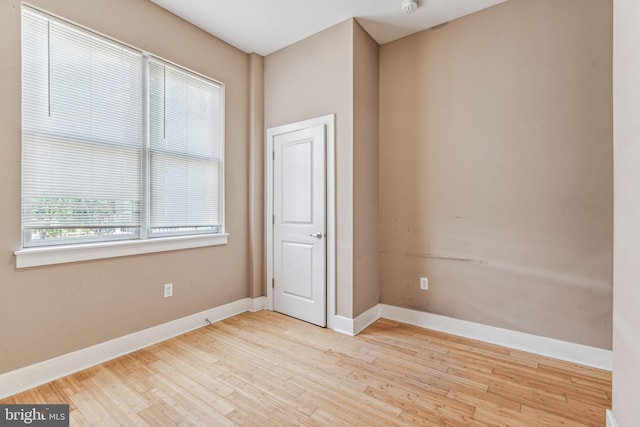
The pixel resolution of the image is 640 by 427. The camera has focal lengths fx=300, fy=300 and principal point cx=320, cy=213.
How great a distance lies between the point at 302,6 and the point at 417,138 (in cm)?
160

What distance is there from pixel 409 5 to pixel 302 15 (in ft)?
3.12

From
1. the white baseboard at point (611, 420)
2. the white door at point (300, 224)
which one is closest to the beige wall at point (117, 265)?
the white door at point (300, 224)

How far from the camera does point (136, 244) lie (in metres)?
2.48

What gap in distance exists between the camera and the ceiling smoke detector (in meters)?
2.56

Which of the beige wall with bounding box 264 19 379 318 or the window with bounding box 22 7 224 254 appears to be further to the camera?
the beige wall with bounding box 264 19 379 318

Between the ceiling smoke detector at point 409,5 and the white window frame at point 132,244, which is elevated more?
the ceiling smoke detector at point 409,5

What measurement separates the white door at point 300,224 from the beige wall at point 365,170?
1.09ft

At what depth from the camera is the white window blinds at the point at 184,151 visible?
8.83ft

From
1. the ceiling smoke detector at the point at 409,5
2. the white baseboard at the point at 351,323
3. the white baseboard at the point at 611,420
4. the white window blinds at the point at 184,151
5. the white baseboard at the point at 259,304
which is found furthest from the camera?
the white baseboard at the point at 259,304

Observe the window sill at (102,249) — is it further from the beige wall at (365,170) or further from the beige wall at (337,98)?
the beige wall at (365,170)

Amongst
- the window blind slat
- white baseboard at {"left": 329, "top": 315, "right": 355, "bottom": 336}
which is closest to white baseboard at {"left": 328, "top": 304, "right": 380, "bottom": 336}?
white baseboard at {"left": 329, "top": 315, "right": 355, "bottom": 336}

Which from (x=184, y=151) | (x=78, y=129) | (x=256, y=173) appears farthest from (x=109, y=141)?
(x=256, y=173)

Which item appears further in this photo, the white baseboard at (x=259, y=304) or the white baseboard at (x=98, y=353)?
the white baseboard at (x=259, y=304)

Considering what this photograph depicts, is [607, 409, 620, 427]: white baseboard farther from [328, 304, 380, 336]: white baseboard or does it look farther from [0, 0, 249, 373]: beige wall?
[0, 0, 249, 373]: beige wall
